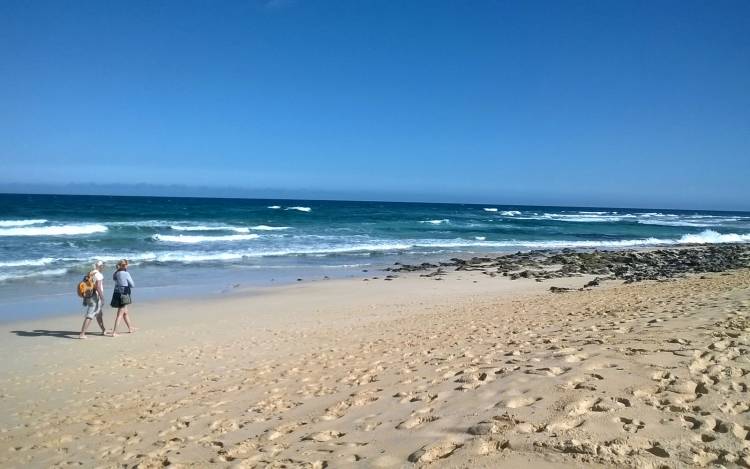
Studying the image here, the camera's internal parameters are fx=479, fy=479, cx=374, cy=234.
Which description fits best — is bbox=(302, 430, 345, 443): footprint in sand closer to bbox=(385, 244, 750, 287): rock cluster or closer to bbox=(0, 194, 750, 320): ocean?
bbox=(0, 194, 750, 320): ocean

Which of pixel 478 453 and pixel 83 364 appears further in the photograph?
pixel 83 364

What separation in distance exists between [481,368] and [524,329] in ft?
8.67

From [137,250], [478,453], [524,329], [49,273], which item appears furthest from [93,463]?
[137,250]

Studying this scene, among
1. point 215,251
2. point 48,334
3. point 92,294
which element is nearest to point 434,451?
point 92,294

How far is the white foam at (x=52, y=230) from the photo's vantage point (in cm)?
2848

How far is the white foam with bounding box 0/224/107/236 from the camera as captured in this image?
93.4 feet

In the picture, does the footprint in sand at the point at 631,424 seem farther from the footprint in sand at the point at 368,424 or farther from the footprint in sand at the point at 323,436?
the footprint in sand at the point at 323,436

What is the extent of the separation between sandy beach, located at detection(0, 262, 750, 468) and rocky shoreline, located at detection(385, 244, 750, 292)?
8006 millimetres

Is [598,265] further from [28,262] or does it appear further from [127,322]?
[28,262]

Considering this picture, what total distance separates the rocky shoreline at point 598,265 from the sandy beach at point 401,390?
8006 millimetres

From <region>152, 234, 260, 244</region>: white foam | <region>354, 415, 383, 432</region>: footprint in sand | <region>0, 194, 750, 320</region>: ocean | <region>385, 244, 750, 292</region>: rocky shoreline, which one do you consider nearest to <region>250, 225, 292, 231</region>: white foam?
<region>0, 194, 750, 320</region>: ocean

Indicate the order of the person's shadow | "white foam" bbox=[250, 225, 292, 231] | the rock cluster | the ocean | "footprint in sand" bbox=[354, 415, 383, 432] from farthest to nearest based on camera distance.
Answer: "white foam" bbox=[250, 225, 292, 231] → the rock cluster → the ocean → the person's shadow → "footprint in sand" bbox=[354, 415, 383, 432]

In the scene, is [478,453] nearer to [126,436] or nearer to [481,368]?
[481,368]

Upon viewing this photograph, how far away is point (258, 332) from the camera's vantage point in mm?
9633
